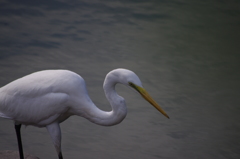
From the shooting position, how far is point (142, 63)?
5.64m

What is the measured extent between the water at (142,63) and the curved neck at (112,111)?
36.6 inches

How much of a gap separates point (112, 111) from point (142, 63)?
9.65 feet

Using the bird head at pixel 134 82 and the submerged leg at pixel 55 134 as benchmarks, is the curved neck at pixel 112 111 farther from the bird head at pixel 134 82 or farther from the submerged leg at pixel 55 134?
the submerged leg at pixel 55 134

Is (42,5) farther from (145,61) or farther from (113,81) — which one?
(113,81)

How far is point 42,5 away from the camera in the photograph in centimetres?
720

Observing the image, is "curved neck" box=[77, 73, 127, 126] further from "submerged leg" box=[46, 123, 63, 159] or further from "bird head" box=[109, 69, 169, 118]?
"submerged leg" box=[46, 123, 63, 159]

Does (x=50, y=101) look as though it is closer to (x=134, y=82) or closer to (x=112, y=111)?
(x=112, y=111)

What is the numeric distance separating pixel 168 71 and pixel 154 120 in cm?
127

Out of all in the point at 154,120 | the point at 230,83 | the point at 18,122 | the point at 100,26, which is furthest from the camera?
the point at 100,26

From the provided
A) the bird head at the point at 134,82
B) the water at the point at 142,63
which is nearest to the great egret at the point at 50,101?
the bird head at the point at 134,82

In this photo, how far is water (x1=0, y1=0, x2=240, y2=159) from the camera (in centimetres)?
392

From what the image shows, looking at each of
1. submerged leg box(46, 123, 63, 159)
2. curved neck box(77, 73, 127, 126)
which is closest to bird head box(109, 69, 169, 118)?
curved neck box(77, 73, 127, 126)

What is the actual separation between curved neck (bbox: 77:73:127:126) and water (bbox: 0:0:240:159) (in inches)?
36.6

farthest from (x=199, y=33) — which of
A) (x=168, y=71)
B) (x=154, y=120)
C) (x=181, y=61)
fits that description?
(x=154, y=120)
